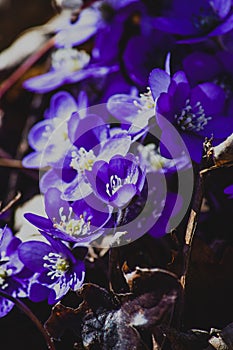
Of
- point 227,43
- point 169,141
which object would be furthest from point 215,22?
point 169,141

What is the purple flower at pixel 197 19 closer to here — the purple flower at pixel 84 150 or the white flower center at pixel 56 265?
the purple flower at pixel 84 150

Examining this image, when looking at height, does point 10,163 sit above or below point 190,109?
below

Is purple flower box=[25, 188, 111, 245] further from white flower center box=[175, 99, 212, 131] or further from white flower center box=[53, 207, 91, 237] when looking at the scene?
white flower center box=[175, 99, 212, 131]

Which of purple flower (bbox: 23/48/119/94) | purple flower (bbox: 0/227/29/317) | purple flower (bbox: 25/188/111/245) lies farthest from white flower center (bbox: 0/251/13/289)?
purple flower (bbox: 23/48/119/94)

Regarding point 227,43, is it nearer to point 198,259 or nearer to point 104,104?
point 104,104

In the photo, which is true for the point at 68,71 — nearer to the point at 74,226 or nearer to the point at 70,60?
the point at 70,60

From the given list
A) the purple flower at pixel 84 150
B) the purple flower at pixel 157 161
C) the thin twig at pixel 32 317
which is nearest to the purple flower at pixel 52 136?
the purple flower at pixel 84 150

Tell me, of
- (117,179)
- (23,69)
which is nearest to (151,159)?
(117,179)
